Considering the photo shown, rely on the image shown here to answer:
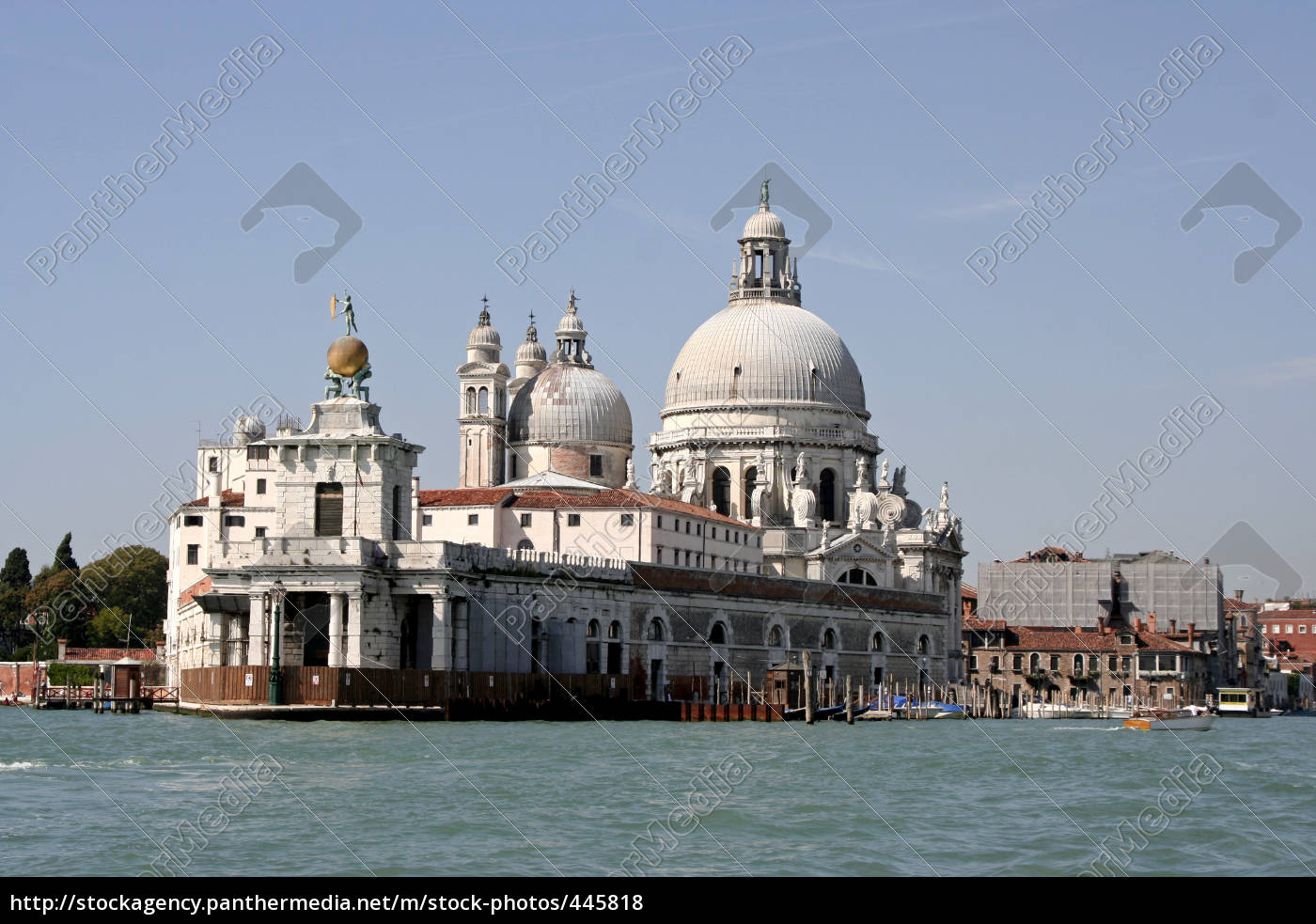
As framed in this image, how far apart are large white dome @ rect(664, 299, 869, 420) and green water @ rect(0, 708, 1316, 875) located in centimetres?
4353

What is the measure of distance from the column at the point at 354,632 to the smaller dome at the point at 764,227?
44.5 meters

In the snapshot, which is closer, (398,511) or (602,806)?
(602,806)

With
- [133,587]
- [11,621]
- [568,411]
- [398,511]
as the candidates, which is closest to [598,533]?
[568,411]

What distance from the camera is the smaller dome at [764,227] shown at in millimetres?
91650

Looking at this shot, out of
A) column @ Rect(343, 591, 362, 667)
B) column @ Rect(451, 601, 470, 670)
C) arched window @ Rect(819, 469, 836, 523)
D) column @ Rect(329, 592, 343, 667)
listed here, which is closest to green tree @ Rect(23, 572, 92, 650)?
arched window @ Rect(819, 469, 836, 523)

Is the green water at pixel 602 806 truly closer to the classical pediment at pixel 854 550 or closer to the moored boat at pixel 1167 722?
the moored boat at pixel 1167 722

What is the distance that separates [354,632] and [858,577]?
36398mm

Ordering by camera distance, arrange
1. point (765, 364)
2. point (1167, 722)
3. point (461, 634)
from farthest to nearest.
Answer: point (765, 364) → point (1167, 722) → point (461, 634)

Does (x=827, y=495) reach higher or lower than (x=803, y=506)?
higher

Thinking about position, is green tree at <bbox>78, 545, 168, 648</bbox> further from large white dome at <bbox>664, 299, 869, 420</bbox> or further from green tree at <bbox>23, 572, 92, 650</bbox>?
→ large white dome at <bbox>664, 299, 869, 420</bbox>

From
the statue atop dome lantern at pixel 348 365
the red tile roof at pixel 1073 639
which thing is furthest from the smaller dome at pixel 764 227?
the statue atop dome lantern at pixel 348 365

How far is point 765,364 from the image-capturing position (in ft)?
288

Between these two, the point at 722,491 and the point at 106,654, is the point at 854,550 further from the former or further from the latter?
the point at 106,654
